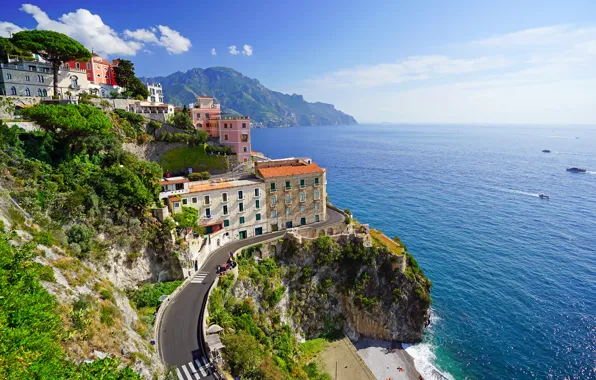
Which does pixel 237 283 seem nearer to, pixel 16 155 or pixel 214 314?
pixel 214 314

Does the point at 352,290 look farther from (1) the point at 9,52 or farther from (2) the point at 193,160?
(1) the point at 9,52

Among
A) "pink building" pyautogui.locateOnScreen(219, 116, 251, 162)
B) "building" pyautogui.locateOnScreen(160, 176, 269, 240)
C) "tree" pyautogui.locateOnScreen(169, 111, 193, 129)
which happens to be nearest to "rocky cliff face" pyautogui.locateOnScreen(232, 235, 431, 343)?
"building" pyautogui.locateOnScreen(160, 176, 269, 240)

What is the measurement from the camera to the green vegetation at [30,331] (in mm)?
14625

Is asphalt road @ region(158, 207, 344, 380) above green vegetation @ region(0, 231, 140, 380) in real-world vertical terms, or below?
below

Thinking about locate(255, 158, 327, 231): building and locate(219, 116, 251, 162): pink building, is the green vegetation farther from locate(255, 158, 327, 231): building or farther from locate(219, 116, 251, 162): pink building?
locate(219, 116, 251, 162): pink building

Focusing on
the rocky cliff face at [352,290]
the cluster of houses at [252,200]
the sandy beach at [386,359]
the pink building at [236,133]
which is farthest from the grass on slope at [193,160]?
the sandy beach at [386,359]

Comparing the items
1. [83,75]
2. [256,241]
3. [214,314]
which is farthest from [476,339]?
[83,75]

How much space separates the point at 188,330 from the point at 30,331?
661 inches

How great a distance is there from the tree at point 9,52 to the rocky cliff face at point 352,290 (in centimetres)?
5806

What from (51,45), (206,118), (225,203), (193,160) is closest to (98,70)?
(51,45)

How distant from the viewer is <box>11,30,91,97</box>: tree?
5312 centimetres

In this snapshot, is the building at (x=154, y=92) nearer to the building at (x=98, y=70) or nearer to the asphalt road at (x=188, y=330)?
the building at (x=98, y=70)

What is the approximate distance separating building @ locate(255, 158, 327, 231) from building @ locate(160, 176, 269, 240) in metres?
1.58

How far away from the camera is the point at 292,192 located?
55656 mm
